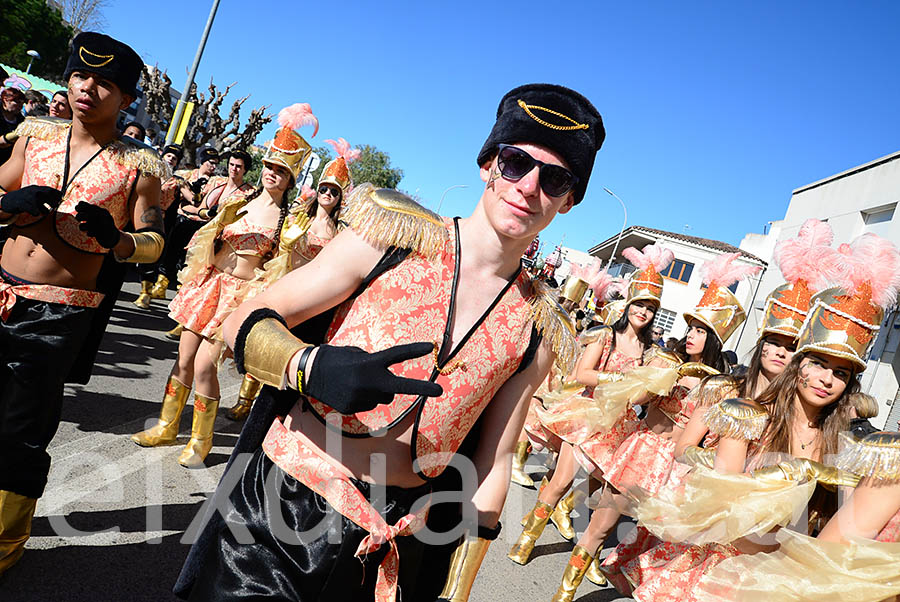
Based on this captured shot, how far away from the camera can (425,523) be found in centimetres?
201

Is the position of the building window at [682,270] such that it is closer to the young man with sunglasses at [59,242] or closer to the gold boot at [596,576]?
the gold boot at [596,576]

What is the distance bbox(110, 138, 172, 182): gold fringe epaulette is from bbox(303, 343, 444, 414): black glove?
214cm

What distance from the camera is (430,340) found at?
5.97 ft

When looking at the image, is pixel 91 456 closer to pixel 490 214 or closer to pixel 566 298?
pixel 490 214

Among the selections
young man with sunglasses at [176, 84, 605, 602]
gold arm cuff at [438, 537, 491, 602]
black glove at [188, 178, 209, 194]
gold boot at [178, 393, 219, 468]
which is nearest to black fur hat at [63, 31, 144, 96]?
young man with sunglasses at [176, 84, 605, 602]

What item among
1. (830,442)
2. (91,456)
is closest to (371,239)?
(830,442)

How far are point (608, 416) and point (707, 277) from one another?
154 cm

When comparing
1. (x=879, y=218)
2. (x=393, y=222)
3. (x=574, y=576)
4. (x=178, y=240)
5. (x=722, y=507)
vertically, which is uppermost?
(x=879, y=218)

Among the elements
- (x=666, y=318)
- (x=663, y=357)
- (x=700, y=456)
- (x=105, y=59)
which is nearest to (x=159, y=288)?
(x=105, y=59)

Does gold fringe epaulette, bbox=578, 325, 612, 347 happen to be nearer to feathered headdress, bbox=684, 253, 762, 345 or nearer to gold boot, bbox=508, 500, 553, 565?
feathered headdress, bbox=684, 253, 762, 345

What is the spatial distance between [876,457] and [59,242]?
3586mm

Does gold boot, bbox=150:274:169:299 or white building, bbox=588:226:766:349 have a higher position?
white building, bbox=588:226:766:349

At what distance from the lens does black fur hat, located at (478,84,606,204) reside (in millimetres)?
1871

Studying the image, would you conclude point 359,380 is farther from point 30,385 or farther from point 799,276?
point 799,276
